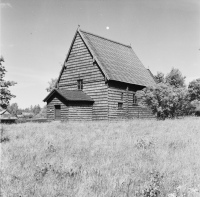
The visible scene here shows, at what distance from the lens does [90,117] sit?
25781 millimetres

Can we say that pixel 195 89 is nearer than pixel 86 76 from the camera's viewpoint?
No

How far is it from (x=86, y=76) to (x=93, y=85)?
58.9 inches

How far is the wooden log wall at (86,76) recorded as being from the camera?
2498cm

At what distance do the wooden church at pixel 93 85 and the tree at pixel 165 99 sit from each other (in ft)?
12.5

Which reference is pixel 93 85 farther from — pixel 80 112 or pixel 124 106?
pixel 124 106

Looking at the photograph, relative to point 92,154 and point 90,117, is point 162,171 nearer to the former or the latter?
point 92,154

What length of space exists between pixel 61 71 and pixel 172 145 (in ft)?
72.6

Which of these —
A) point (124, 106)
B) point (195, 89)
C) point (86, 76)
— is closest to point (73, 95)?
point (86, 76)

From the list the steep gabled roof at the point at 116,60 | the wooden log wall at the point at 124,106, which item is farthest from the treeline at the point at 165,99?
the steep gabled roof at the point at 116,60

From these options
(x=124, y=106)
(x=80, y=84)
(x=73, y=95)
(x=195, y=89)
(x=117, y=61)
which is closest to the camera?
(x=73, y=95)

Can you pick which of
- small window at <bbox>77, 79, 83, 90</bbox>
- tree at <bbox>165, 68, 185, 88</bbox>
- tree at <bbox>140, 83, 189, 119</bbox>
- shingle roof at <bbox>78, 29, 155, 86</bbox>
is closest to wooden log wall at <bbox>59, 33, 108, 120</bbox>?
small window at <bbox>77, 79, 83, 90</bbox>

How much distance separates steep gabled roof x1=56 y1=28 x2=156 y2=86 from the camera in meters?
25.4

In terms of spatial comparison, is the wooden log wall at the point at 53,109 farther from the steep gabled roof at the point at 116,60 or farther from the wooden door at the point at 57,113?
the steep gabled roof at the point at 116,60

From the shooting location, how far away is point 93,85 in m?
25.7
